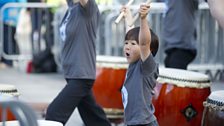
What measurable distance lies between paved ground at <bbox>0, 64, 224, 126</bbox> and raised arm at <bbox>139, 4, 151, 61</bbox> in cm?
324

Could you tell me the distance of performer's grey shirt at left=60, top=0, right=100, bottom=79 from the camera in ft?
18.6

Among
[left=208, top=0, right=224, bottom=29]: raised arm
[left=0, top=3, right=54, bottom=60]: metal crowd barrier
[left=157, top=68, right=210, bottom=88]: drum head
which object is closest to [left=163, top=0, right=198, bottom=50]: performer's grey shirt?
[left=157, top=68, right=210, bottom=88]: drum head

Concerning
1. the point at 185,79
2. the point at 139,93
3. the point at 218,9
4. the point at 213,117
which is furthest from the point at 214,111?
the point at 218,9

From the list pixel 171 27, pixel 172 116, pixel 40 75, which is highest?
pixel 171 27

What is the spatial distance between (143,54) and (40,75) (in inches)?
287

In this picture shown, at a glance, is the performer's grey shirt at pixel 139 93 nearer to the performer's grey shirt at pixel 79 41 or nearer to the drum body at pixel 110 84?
the performer's grey shirt at pixel 79 41

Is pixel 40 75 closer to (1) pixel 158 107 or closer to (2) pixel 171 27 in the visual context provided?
(2) pixel 171 27

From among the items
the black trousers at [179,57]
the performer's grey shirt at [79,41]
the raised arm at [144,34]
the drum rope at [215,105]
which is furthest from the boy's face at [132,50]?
the black trousers at [179,57]

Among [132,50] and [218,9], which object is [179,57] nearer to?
[132,50]

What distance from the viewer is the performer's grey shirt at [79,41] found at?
5.68m

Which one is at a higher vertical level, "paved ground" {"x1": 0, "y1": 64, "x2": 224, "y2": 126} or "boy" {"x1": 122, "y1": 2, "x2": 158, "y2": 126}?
"boy" {"x1": 122, "y1": 2, "x2": 158, "y2": 126}

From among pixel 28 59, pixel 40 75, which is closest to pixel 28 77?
pixel 40 75

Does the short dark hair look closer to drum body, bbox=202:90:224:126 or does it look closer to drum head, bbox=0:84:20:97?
drum body, bbox=202:90:224:126

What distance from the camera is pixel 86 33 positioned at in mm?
5727
